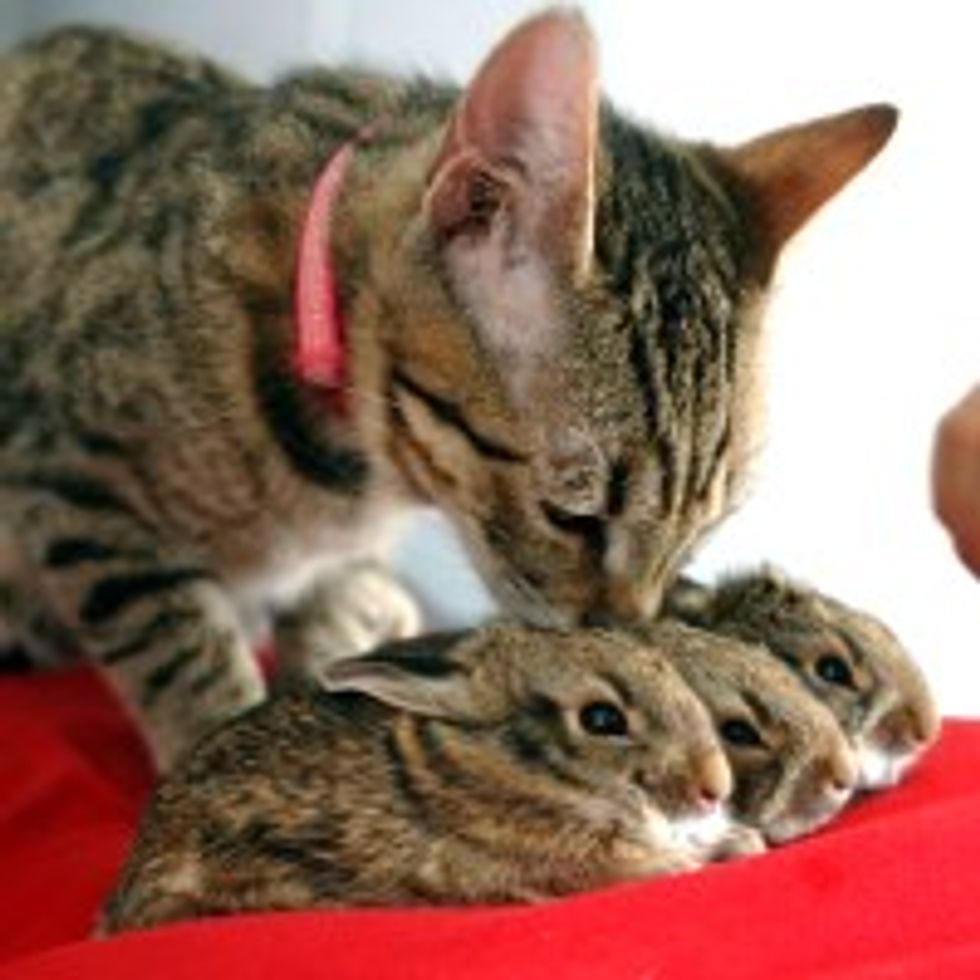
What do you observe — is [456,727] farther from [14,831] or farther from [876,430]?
[876,430]

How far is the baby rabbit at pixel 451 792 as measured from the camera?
141cm

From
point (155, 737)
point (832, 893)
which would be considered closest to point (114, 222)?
point (155, 737)

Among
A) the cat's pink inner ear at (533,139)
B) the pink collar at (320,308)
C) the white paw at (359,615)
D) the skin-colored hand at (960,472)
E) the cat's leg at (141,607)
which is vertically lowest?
the white paw at (359,615)

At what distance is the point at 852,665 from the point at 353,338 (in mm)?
519

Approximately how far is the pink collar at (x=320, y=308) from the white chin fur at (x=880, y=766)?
1.84 ft

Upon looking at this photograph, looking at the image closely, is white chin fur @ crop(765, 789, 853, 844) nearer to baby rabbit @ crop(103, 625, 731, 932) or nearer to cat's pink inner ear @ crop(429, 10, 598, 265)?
baby rabbit @ crop(103, 625, 731, 932)

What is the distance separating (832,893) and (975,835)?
0.43ft

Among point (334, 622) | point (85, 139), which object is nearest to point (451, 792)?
point (334, 622)

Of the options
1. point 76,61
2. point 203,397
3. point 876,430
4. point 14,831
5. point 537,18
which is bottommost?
point 14,831

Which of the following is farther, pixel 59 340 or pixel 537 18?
pixel 59 340

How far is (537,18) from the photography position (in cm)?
148

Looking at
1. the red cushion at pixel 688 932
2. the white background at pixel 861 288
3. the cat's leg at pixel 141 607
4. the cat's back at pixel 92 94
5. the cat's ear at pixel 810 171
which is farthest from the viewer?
the white background at pixel 861 288

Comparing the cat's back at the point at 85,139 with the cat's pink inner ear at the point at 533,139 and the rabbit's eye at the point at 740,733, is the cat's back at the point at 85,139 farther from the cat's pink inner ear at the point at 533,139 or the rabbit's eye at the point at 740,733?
the rabbit's eye at the point at 740,733

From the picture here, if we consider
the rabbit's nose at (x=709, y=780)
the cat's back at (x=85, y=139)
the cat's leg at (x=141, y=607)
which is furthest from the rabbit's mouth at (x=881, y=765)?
the cat's back at (x=85, y=139)
